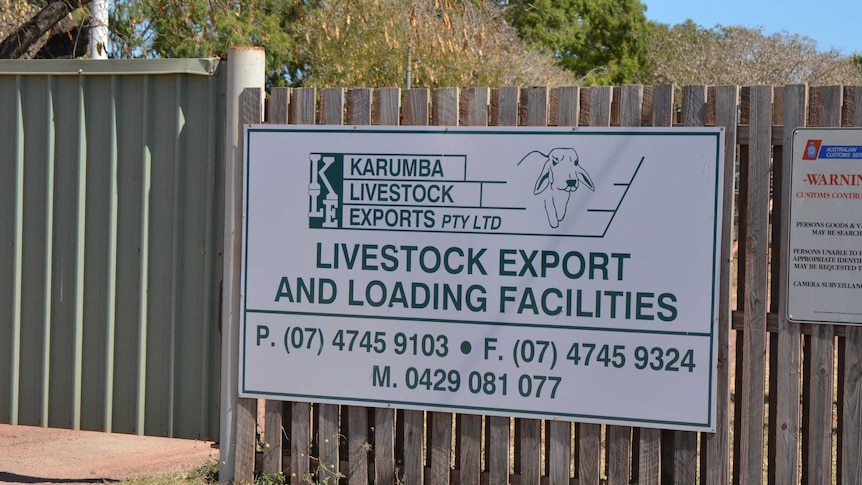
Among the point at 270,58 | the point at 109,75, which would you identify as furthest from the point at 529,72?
the point at 109,75

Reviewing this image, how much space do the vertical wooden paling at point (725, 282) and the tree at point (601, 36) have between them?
34685mm

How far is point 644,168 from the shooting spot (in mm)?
4309

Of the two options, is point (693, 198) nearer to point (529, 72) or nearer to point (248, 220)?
point (248, 220)

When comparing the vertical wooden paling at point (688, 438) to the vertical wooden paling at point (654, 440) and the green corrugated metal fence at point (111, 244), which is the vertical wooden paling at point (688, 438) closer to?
the vertical wooden paling at point (654, 440)

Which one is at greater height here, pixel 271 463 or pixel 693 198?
pixel 693 198

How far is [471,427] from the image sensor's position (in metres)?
4.57

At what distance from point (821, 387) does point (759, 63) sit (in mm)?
24289

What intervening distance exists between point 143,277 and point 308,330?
1.00m

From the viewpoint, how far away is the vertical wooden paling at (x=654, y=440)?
430 centimetres

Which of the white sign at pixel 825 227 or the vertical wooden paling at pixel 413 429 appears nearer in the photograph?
the white sign at pixel 825 227

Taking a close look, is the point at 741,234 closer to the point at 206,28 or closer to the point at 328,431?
the point at 328,431

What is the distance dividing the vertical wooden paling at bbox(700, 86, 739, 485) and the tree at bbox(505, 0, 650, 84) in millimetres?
34685

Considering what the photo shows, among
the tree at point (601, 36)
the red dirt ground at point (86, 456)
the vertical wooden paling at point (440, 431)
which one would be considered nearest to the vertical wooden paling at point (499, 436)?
the vertical wooden paling at point (440, 431)

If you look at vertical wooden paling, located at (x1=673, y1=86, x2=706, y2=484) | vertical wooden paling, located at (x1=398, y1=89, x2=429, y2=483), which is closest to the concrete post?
vertical wooden paling, located at (x1=398, y1=89, x2=429, y2=483)
